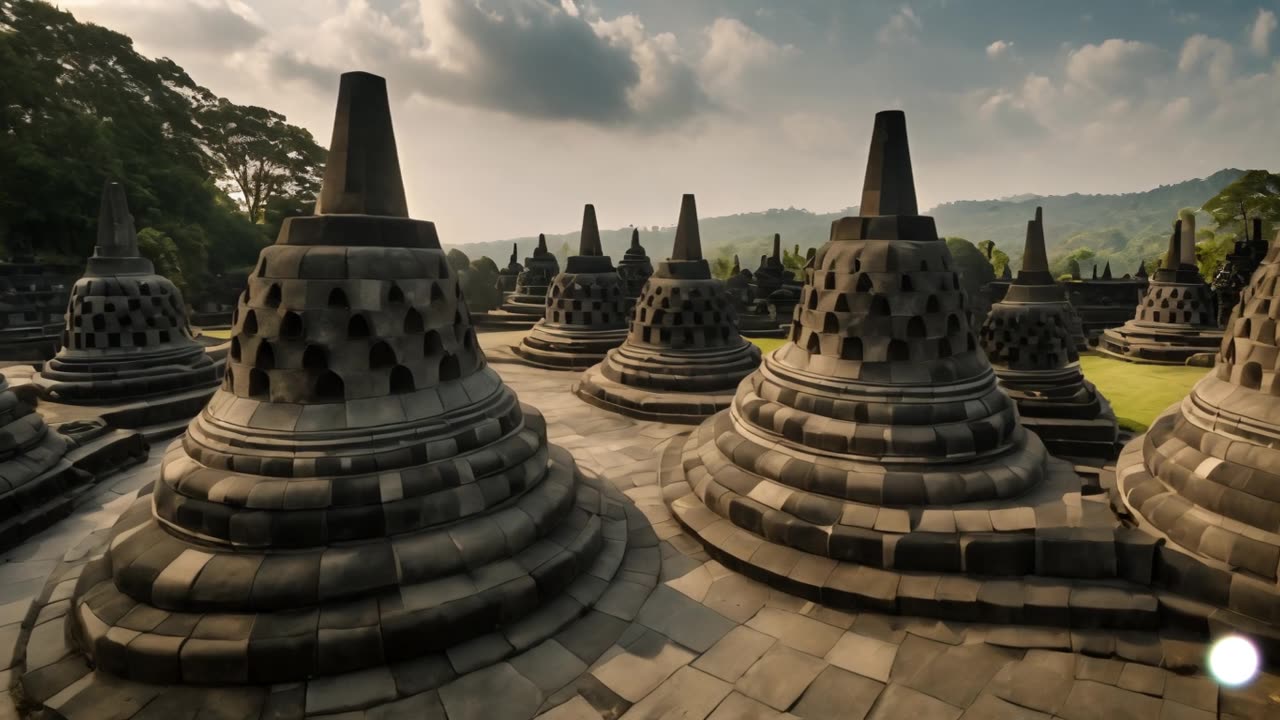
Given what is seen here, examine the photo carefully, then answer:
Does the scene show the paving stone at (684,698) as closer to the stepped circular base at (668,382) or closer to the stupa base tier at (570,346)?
the stepped circular base at (668,382)

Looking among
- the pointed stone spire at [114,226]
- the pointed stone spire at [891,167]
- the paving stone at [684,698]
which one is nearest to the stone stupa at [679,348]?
the pointed stone spire at [891,167]

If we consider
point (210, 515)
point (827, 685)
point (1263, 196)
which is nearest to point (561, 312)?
point (210, 515)

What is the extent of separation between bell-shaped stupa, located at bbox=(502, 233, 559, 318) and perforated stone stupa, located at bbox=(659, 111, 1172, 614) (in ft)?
82.0

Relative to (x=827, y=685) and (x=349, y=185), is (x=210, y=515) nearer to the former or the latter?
(x=349, y=185)

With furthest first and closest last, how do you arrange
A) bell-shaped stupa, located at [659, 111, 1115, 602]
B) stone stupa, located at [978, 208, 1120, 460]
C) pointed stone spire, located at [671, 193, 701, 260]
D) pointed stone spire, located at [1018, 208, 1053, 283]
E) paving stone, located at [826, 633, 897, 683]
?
pointed stone spire, located at [671, 193, 701, 260], pointed stone spire, located at [1018, 208, 1053, 283], stone stupa, located at [978, 208, 1120, 460], bell-shaped stupa, located at [659, 111, 1115, 602], paving stone, located at [826, 633, 897, 683]

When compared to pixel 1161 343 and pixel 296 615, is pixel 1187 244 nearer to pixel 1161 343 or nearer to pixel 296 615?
pixel 1161 343

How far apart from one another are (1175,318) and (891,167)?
2568 cm

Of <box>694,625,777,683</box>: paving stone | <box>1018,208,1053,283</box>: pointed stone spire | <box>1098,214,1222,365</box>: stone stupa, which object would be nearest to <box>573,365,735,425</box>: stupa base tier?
<box>694,625,777,683</box>: paving stone

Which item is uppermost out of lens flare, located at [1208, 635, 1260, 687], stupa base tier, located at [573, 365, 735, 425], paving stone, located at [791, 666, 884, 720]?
stupa base tier, located at [573, 365, 735, 425]

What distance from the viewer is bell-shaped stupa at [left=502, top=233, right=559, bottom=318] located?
3284 cm

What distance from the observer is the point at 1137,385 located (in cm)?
2048

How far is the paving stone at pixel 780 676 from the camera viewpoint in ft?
16.5

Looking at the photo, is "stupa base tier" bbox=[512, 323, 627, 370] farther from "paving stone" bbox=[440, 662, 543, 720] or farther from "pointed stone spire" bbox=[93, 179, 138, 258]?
"paving stone" bbox=[440, 662, 543, 720]

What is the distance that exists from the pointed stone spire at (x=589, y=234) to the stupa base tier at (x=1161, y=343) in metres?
22.9
